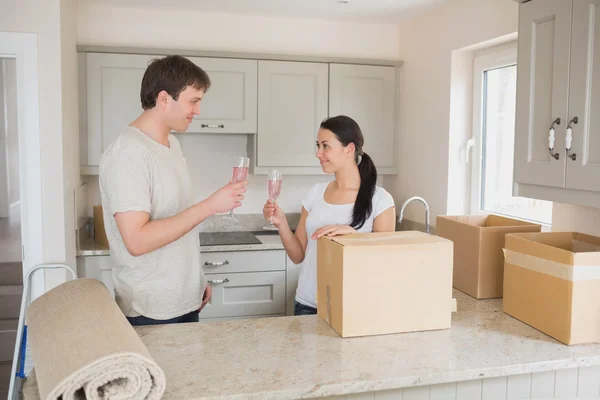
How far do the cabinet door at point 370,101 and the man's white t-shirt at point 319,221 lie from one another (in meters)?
1.73

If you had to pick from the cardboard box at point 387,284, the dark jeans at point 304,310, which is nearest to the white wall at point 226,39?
the dark jeans at point 304,310

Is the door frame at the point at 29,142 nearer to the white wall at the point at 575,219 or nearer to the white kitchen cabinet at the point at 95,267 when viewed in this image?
the white kitchen cabinet at the point at 95,267

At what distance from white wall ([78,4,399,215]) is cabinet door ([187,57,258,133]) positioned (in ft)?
0.68

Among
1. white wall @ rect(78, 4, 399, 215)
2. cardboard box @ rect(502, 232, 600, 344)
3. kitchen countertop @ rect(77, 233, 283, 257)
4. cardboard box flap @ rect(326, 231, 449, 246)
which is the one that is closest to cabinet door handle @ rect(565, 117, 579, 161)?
cardboard box @ rect(502, 232, 600, 344)

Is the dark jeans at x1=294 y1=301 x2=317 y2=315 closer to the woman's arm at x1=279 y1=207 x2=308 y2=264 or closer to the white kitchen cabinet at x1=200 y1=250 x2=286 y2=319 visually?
the woman's arm at x1=279 y1=207 x2=308 y2=264

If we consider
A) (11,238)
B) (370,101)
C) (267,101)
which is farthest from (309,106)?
(11,238)

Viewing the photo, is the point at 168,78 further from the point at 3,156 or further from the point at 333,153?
the point at 3,156

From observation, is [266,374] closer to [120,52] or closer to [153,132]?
[153,132]

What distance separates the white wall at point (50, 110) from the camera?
2.90 metres

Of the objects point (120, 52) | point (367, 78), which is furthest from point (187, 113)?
point (367, 78)

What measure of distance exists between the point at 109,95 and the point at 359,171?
1.93m

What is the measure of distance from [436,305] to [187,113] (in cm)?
96

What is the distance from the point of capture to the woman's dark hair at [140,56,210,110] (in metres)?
1.80

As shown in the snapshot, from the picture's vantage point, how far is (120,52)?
3502 millimetres
